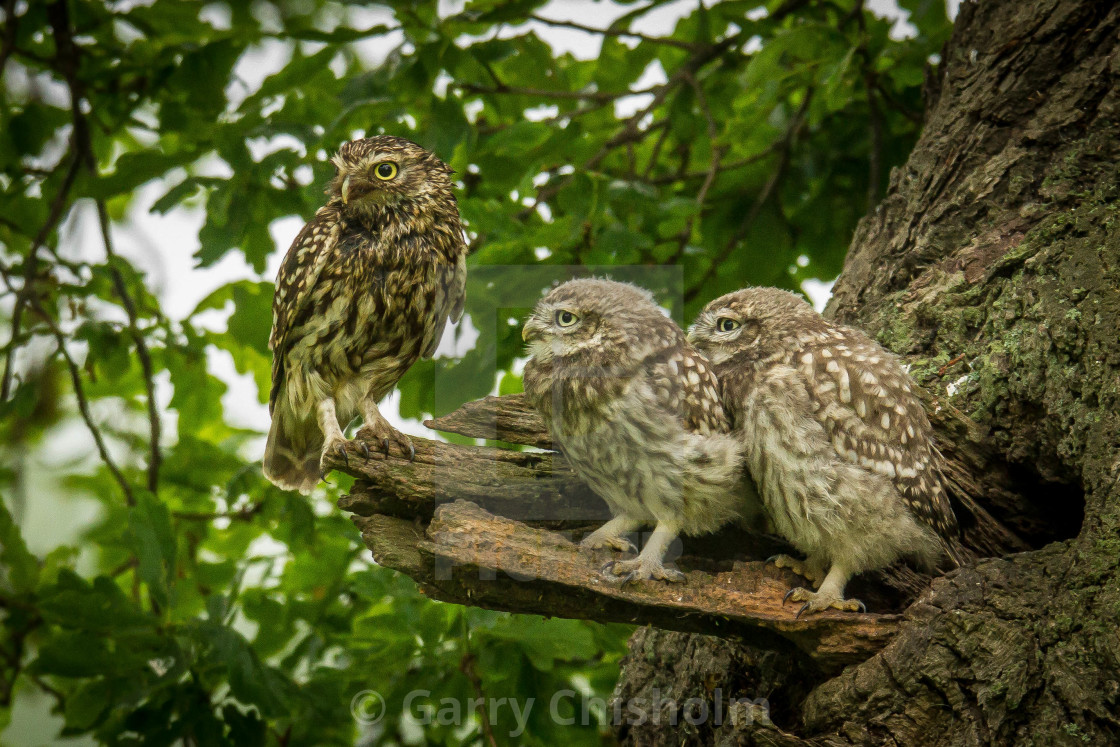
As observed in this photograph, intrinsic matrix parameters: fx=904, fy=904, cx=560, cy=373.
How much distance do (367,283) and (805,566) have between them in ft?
5.09

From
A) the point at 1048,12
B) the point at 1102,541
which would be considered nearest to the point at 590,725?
the point at 1102,541

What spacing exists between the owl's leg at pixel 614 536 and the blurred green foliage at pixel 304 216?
603 mm

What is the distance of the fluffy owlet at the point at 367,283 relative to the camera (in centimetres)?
281

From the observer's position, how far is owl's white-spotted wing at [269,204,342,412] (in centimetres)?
284

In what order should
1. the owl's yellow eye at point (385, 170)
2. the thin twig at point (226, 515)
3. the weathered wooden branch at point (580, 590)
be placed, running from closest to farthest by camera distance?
1. the weathered wooden branch at point (580, 590)
2. the owl's yellow eye at point (385, 170)
3. the thin twig at point (226, 515)

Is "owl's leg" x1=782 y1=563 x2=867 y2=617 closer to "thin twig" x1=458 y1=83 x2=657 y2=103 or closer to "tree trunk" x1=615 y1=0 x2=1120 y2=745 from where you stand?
"tree trunk" x1=615 y1=0 x2=1120 y2=745

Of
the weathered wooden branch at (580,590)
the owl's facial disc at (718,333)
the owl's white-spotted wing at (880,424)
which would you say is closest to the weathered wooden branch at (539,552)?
the weathered wooden branch at (580,590)

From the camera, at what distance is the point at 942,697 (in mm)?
2160

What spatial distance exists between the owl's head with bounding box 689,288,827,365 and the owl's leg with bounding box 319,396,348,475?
45.0 inches

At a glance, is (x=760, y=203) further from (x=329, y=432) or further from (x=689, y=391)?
(x=329, y=432)

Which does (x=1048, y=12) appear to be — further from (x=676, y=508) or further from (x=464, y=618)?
(x=464, y=618)

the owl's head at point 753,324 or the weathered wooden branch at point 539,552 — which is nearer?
the weathered wooden branch at point 539,552

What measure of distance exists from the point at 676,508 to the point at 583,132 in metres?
2.23

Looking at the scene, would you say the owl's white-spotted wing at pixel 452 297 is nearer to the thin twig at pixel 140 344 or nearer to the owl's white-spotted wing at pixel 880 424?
the owl's white-spotted wing at pixel 880 424
